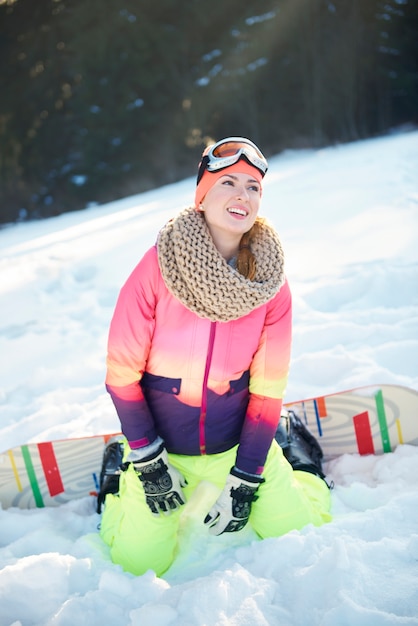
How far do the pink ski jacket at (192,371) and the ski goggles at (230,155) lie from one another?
0.38m

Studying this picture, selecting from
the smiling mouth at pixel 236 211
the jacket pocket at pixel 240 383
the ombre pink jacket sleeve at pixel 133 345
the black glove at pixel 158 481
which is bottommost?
the black glove at pixel 158 481

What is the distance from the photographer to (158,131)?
53.9ft

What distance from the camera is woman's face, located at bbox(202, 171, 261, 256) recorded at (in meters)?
1.71

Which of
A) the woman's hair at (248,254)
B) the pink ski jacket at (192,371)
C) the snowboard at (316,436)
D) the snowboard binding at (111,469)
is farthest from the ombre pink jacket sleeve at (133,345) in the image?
the snowboard at (316,436)

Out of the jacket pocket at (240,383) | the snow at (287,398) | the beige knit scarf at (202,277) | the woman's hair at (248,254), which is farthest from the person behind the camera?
the jacket pocket at (240,383)

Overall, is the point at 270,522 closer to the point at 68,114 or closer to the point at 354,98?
the point at 68,114

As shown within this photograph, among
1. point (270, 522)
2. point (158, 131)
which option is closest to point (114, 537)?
point (270, 522)

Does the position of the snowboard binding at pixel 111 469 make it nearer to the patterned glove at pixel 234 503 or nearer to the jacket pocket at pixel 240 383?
the patterned glove at pixel 234 503

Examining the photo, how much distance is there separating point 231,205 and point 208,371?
0.60 metres

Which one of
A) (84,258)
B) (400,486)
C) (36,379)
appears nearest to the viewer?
(400,486)

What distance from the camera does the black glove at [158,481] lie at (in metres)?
1.77

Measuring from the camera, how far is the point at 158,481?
177 cm

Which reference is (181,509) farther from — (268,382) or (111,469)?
(268,382)

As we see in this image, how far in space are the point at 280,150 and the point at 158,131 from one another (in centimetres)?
434
